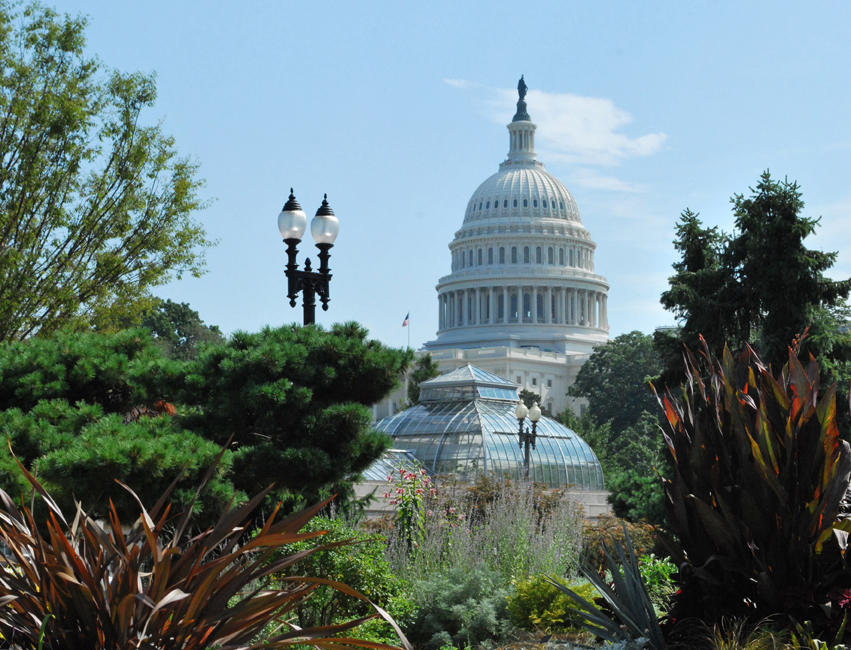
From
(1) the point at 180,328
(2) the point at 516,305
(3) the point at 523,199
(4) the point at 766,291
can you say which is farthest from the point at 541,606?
(3) the point at 523,199

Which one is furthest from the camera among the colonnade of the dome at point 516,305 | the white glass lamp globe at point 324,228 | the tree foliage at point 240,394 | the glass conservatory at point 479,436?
the colonnade of the dome at point 516,305

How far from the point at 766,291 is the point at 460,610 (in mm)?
17989

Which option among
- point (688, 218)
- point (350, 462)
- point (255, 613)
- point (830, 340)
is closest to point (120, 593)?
point (255, 613)

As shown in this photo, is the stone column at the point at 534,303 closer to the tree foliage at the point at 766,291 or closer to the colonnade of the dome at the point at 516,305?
the colonnade of the dome at the point at 516,305

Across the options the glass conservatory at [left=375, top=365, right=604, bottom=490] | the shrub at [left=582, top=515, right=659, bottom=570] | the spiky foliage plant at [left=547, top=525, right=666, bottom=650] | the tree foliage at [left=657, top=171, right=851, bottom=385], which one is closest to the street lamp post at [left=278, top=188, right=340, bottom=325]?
the shrub at [left=582, top=515, right=659, bottom=570]

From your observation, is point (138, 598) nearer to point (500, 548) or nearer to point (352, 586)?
point (352, 586)

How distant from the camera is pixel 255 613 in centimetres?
494

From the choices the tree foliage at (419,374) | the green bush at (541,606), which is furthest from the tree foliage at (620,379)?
the green bush at (541,606)

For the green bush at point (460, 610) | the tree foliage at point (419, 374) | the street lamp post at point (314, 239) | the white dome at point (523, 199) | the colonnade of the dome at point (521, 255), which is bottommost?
the green bush at point (460, 610)

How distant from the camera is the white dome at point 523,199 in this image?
421 feet

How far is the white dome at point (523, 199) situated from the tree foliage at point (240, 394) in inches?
4524

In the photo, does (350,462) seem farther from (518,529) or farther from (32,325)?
(32,325)

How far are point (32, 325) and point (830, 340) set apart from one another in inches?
663

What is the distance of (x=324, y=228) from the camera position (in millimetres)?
14156
